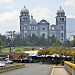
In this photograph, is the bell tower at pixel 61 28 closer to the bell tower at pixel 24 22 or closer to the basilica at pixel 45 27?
the basilica at pixel 45 27

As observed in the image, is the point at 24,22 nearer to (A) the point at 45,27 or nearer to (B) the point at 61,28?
(A) the point at 45,27

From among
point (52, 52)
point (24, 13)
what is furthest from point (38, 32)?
point (52, 52)

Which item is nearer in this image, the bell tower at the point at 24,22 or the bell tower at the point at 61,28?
the bell tower at the point at 61,28

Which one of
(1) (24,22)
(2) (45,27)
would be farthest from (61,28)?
(1) (24,22)

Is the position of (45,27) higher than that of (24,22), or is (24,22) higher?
(24,22)

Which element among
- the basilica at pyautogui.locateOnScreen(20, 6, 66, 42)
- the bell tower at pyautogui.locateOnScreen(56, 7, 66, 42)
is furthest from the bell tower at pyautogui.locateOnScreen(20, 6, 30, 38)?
the bell tower at pyautogui.locateOnScreen(56, 7, 66, 42)

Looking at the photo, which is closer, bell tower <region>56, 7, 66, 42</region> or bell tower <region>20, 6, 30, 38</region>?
bell tower <region>56, 7, 66, 42</region>

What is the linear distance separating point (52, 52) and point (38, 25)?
398ft

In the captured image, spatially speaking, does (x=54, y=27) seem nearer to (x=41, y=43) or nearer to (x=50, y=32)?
(x=50, y=32)

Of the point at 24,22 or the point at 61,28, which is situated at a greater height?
the point at 24,22

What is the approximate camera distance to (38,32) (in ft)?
595

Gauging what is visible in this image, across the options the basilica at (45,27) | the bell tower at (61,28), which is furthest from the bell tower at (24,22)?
the bell tower at (61,28)

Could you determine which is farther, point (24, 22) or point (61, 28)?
point (61, 28)

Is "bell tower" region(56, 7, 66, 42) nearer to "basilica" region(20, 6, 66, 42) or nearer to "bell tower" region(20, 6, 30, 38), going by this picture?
"basilica" region(20, 6, 66, 42)
